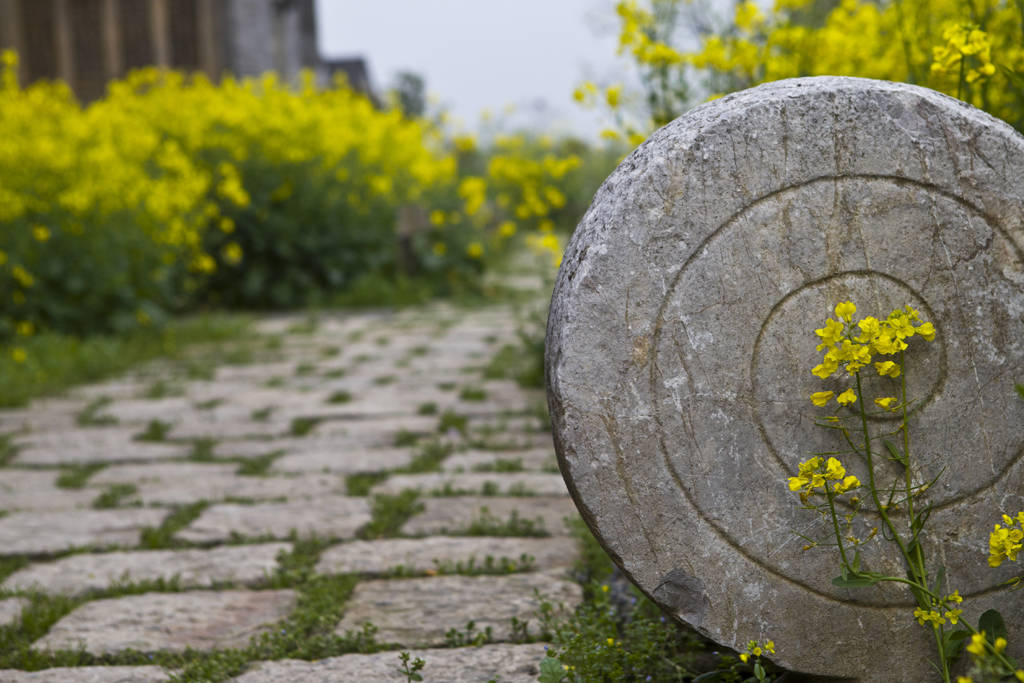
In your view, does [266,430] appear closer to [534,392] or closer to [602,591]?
[534,392]

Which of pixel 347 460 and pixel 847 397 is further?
pixel 347 460

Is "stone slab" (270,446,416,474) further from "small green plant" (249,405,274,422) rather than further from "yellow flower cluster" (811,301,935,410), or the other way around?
"yellow flower cluster" (811,301,935,410)

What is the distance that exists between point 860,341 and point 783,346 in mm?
150

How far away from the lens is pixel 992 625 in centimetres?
166

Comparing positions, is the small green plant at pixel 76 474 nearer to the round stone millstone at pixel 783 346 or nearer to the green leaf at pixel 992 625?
the round stone millstone at pixel 783 346

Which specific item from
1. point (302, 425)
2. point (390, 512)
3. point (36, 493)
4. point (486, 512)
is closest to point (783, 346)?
point (486, 512)

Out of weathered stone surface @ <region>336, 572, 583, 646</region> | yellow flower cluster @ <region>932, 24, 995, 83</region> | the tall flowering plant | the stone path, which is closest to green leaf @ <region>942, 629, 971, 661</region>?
the tall flowering plant

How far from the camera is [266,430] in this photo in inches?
163

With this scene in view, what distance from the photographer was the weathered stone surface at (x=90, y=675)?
78.1 inches

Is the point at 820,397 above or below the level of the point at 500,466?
above

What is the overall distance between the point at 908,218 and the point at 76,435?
3.47 metres

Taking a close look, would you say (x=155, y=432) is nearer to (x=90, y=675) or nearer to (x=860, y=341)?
(x=90, y=675)

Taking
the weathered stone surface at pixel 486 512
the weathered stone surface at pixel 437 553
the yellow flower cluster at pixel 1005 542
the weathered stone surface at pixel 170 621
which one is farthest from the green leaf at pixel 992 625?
the weathered stone surface at pixel 170 621

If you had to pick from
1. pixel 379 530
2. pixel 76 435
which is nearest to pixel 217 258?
pixel 76 435
